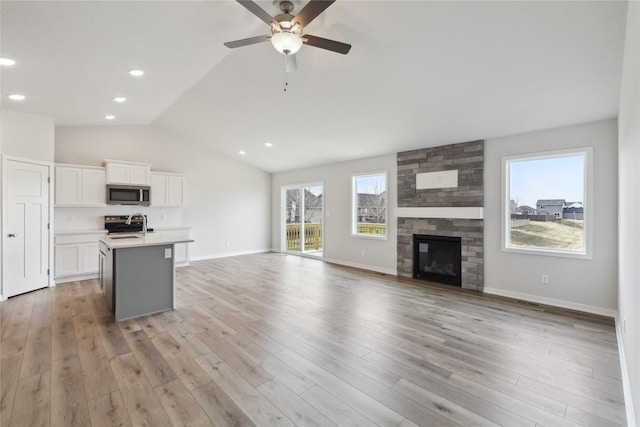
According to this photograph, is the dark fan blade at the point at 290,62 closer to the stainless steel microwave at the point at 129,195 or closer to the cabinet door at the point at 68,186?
the stainless steel microwave at the point at 129,195

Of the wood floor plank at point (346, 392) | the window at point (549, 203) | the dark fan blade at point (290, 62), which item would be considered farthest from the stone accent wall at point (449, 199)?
the wood floor plank at point (346, 392)

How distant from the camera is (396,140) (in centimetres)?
522

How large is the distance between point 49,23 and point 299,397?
355 cm

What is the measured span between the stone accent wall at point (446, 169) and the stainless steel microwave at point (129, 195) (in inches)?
212

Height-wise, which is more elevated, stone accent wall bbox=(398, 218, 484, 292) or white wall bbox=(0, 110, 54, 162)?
white wall bbox=(0, 110, 54, 162)

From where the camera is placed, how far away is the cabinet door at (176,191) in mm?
6695

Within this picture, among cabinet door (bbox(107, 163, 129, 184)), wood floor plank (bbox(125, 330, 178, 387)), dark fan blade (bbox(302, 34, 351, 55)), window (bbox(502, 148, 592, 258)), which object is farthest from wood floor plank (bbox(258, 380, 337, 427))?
cabinet door (bbox(107, 163, 129, 184))

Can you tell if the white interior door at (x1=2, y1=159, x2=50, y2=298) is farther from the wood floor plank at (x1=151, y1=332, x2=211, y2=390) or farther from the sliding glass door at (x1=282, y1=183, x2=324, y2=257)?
the sliding glass door at (x1=282, y1=183, x2=324, y2=257)

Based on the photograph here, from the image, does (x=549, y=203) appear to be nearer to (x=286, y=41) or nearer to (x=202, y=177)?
(x=286, y=41)

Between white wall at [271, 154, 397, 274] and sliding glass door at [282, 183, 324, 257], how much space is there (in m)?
0.30

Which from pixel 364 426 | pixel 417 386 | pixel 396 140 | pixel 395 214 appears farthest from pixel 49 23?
pixel 395 214

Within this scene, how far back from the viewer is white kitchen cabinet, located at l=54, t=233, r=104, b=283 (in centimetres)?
514

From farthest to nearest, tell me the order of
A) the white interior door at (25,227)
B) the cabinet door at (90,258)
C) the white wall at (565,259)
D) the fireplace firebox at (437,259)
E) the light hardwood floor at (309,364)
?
the cabinet door at (90,258) < the fireplace firebox at (437,259) < the white interior door at (25,227) < the white wall at (565,259) < the light hardwood floor at (309,364)

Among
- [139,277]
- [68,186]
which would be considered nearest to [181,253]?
[68,186]
